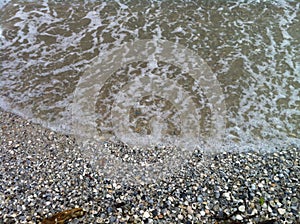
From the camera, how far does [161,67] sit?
6320 mm

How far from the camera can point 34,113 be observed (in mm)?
5348

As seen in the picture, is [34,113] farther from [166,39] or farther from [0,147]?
[166,39]

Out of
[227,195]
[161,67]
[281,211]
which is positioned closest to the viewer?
[281,211]

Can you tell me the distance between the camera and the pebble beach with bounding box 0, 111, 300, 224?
376 cm

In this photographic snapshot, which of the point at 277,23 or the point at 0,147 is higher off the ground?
the point at 277,23

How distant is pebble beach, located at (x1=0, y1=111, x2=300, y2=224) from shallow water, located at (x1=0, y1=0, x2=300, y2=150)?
48cm

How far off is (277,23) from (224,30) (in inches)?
51.1

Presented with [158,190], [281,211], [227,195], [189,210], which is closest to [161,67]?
[158,190]

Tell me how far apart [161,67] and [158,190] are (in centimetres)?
297

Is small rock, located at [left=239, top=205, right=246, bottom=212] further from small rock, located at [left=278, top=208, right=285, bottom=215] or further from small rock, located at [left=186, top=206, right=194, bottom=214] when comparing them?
small rock, located at [left=186, top=206, right=194, bottom=214]

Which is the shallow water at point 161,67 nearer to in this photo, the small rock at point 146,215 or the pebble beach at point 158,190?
the pebble beach at point 158,190

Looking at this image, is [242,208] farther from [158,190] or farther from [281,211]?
[158,190]

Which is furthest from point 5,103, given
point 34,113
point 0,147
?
point 0,147

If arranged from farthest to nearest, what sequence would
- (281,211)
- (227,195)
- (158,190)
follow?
(158,190) → (227,195) → (281,211)
